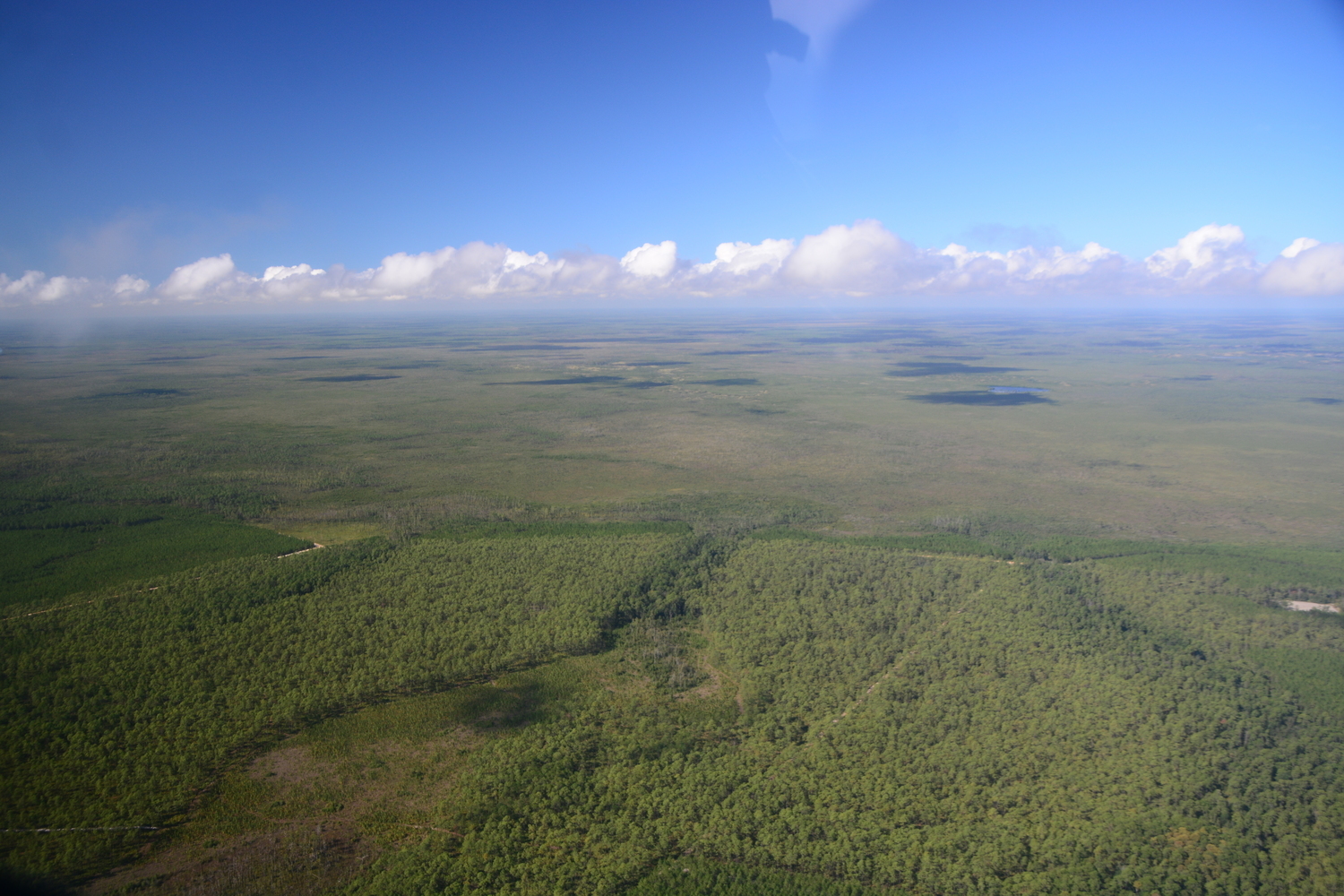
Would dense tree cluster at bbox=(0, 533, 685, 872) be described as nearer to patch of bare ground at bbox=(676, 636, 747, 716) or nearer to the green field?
the green field

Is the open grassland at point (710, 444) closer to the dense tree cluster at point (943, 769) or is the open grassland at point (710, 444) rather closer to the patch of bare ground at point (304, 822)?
the dense tree cluster at point (943, 769)

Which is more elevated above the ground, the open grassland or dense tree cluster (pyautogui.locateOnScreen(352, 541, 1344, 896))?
the open grassland

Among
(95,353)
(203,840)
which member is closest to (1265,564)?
(203,840)

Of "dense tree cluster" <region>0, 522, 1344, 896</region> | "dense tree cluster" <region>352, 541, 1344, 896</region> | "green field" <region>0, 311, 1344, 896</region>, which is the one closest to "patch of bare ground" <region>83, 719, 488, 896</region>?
"green field" <region>0, 311, 1344, 896</region>

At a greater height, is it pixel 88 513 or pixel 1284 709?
pixel 88 513

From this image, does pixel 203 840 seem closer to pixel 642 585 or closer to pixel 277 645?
pixel 277 645

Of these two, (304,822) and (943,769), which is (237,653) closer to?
(304,822)
